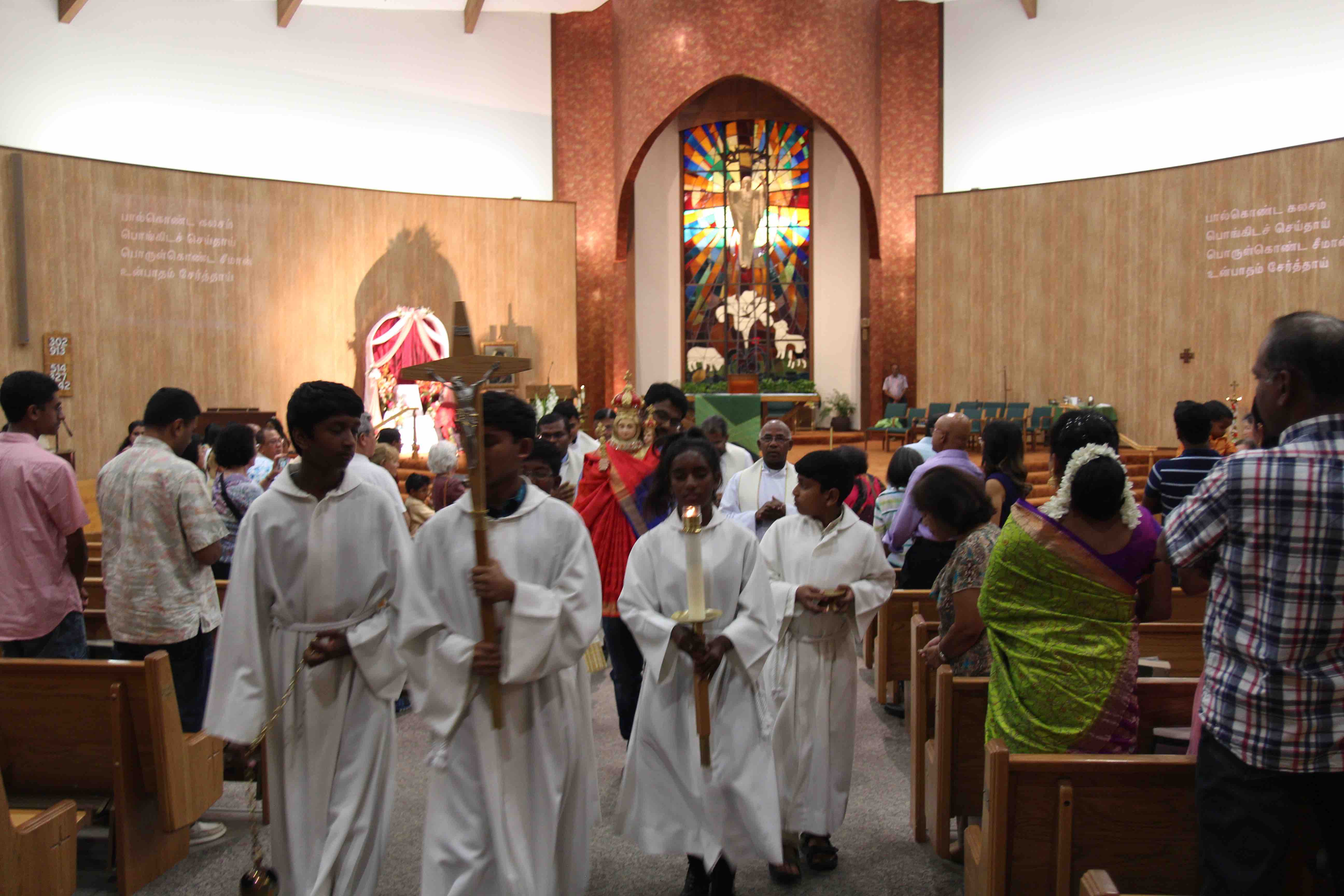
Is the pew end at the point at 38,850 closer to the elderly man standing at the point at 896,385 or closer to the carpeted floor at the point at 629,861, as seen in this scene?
the carpeted floor at the point at 629,861

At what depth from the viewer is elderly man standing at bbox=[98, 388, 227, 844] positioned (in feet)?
12.2

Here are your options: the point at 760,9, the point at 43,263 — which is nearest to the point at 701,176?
the point at 760,9

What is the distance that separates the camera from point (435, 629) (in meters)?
2.61

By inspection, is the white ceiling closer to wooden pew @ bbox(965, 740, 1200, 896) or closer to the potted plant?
the potted plant

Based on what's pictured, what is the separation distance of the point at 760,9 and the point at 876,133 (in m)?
2.97

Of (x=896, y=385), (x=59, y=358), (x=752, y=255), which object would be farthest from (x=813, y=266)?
(x=59, y=358)

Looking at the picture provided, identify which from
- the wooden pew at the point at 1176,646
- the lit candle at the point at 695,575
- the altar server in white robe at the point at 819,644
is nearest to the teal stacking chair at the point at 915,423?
the wooden pew at the point at 1176,646

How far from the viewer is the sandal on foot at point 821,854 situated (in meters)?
3.43

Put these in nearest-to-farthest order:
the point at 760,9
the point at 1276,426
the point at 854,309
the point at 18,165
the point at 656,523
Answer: the point at 1276,426
the point at 656,523
the point at 18,165
the point at 760,9
the point at 854,309

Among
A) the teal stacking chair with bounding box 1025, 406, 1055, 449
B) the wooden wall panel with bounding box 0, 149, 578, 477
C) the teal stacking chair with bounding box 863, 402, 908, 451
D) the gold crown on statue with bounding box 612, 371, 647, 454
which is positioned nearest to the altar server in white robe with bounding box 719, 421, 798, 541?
the gold crown on statue with bounding box 612, 371, 647, 454

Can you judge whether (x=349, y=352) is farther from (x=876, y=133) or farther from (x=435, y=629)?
(x=435, y=629)

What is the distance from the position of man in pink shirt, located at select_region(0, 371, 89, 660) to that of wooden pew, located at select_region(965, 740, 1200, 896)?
3.33 meters

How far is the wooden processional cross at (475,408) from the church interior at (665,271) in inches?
22.5

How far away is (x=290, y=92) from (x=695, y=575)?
15678 millimetres
